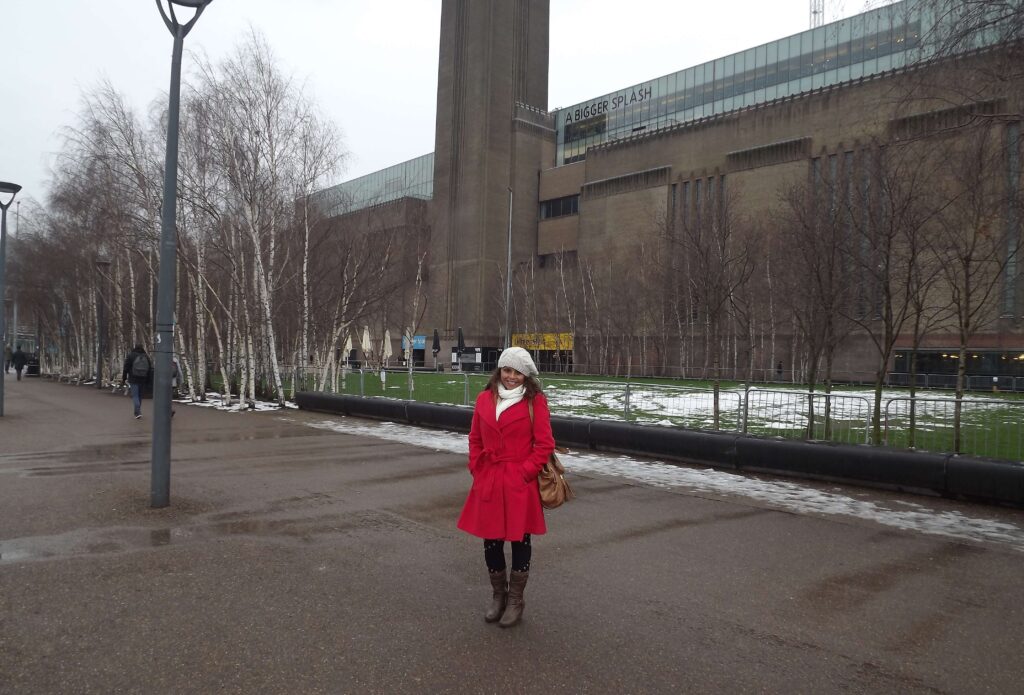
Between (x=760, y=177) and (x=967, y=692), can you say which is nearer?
(x=967, y=692)

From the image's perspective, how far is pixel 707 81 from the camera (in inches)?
2589

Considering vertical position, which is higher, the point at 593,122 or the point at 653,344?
the point at 593,122

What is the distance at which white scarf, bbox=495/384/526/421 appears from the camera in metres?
4.31

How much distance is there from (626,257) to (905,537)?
2020 inches

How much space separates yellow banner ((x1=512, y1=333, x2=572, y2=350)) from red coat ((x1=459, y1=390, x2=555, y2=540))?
5406cm

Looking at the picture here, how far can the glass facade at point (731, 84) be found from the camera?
55.5m

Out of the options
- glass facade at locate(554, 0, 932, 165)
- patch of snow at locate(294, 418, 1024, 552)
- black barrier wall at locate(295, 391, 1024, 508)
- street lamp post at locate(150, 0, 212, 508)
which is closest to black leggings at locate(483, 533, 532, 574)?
street lamp post at locate(150, 0, 212, 508)

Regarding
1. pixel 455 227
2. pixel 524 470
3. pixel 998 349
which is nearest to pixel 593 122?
pixel 455 227

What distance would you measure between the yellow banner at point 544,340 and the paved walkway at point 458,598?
50.7 metres

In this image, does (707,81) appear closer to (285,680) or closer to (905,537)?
(905,537)

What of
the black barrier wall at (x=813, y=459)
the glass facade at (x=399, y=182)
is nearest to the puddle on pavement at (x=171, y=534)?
the black barrier wall at (x=813, y=459)

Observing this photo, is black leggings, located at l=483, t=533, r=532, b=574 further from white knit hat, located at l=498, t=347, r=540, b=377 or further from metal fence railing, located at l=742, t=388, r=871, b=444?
metal fence railing, located at l=742, t=388, r=871, b=444

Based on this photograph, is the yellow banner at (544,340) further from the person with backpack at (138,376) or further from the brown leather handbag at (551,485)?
the brown leather handbag at (551,485)

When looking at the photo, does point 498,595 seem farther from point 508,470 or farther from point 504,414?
point 504,414
